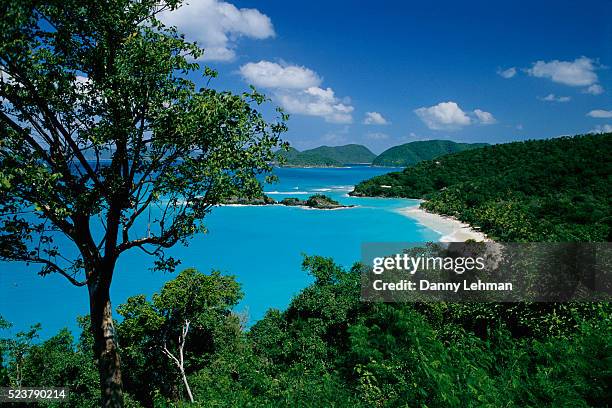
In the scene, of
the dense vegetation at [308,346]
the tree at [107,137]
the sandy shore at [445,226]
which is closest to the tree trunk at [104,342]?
the tree at [107,137]

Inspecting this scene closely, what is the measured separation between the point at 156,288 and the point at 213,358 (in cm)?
2023

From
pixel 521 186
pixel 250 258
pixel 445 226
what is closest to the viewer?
pixel 250 258

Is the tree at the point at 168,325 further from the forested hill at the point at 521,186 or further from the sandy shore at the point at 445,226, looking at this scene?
the sandy shore at the point at 445,226

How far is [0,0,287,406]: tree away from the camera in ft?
12.6

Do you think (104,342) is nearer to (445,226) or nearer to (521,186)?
(445,226)

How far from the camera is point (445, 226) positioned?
50.1 meters

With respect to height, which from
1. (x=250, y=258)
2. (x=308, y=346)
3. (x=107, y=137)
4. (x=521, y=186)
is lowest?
Answer: (x=250, y=258)

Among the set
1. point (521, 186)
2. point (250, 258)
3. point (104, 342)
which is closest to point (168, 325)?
point (104, 342)

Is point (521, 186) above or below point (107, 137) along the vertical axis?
below

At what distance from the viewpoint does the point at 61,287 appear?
107ft

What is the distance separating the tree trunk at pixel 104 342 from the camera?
4434 mm

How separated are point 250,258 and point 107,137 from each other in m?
36.7

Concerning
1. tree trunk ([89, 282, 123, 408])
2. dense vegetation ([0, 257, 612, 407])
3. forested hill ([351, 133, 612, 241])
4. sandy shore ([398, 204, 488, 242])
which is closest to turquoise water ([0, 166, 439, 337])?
sandy shore ([398, 204, 488, 242])

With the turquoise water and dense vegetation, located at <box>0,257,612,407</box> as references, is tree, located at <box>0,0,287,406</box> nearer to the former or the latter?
dense vegetation, located at <box>0,257,612,407</box>
